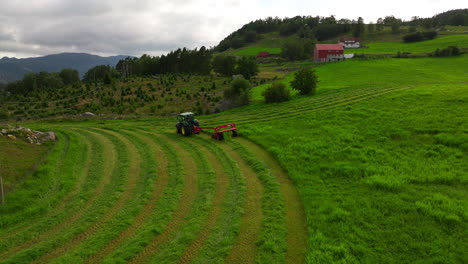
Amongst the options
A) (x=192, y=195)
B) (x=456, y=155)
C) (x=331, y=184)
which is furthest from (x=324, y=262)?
(x=456, y=155)

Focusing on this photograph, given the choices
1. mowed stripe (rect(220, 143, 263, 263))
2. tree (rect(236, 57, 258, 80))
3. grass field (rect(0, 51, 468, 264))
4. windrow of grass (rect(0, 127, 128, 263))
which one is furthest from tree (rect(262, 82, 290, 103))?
tree (rect(236, 57, 258, 80))

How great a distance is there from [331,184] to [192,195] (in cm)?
736

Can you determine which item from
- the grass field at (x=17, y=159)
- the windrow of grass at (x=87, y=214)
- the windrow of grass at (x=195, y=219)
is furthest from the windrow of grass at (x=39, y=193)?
the windrow of grass at (x=195, y=219)

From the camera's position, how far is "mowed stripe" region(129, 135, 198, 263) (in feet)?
29.9

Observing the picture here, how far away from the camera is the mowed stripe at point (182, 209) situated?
9.12m

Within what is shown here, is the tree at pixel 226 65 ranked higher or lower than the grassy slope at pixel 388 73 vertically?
higher

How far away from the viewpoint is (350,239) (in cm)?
954

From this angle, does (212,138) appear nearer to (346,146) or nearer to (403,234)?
(346,146)

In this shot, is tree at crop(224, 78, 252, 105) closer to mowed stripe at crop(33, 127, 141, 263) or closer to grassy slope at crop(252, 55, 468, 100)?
grassy slope at crop(252, 55, 468, 100)

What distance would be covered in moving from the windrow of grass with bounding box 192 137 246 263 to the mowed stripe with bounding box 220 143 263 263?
21cm

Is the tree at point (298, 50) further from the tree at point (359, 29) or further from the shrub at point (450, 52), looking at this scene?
the tree at point (359, 29)

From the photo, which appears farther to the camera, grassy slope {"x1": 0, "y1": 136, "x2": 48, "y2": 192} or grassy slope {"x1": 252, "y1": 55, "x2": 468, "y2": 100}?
grassy slope {"x1": 252, "y1": 55, "x2": 468, "y2": 100}

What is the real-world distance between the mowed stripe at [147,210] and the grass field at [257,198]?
0.18 feet

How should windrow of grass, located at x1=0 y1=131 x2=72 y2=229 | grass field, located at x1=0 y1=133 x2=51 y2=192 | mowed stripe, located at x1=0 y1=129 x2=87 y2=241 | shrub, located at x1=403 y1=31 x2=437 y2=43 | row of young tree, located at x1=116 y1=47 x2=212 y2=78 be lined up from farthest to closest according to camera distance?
shrub, located at x1=403 y1=31 x2=437 y2=43 < row of young tree, located at x1=116 y1=47 x2=212 y2=78 < grass field, located at x1=0 y1=133 x2=51 y2=192 < windrow of grass, located at x1=0 y1=131 x2=72 y2=229 < mowed stripe, located at x1=0 y1=129 x2=87 y2=241
